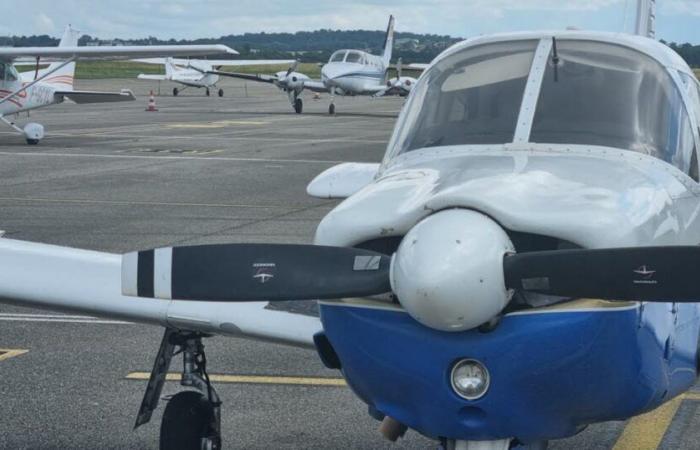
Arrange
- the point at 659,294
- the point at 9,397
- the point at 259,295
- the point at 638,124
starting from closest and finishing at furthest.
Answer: the point at 659,294 → the point at 259,295 → the point at 638,124 → the point at 9,397

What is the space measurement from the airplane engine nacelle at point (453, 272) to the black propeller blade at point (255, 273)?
0.27 meters

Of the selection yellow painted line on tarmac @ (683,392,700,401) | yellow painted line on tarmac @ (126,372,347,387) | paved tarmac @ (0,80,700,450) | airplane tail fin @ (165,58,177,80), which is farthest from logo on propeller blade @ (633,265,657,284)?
airplane tail fin @ (165,58,177,80)

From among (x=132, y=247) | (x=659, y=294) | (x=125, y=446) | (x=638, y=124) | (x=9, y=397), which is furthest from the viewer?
(x=132, y=247)

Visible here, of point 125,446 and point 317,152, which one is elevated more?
point 125,446

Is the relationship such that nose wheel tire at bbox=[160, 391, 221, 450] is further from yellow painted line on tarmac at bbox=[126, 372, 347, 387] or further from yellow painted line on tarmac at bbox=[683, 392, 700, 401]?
yellow painted line on tarmac at bbox=[683, 392, 700, 401]

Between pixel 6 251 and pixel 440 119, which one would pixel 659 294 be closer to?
pixel 440 119

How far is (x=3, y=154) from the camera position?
88.4 ft

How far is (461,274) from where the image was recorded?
3.71m

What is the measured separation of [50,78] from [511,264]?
3285cm

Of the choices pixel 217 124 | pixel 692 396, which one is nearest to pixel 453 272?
pixel 692 396

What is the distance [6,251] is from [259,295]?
88.0 inches

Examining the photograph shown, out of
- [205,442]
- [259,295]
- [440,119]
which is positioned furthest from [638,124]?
[205,442]

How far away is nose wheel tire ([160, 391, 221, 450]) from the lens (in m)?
5.86

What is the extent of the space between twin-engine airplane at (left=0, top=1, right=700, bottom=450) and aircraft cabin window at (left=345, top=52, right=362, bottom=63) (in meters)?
48.4
